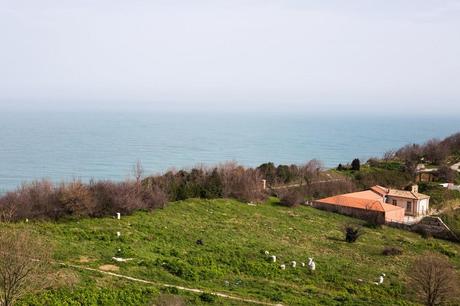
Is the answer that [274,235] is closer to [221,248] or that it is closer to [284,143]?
[221,248]

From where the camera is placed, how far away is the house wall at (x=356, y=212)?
162ft

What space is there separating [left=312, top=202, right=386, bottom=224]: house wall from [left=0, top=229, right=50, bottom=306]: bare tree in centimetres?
3800

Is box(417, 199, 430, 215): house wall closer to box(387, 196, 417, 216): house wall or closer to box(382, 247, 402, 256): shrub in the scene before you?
box(387, 196, 417, 216): house wall

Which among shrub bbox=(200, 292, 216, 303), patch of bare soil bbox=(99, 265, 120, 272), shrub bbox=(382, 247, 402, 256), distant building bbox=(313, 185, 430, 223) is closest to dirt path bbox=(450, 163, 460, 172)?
distant building bbox=(313, 185, 430, 223)

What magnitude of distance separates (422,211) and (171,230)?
36.2 metres

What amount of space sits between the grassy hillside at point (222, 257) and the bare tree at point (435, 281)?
2240 millimetres

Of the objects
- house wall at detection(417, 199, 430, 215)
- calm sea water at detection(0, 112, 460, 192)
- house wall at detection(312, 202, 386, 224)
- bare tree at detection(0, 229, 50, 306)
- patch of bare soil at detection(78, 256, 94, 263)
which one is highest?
bare tree at detection(0, 229, 50, 306)

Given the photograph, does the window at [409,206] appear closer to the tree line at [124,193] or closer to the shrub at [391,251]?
the tree line at [124,193]

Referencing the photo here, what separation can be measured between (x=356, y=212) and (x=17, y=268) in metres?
40.5

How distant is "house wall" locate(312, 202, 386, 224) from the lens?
162ft

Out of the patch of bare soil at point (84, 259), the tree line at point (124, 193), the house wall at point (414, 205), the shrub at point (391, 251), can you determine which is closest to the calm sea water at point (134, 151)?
the tree line at point (124, 193)

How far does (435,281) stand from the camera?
21.7 m

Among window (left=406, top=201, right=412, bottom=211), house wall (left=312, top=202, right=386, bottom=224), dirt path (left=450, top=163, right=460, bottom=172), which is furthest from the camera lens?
dirt path (left=450, top=163, right=460, bottom=172)

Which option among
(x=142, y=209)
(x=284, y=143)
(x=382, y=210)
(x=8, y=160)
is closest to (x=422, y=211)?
(x=382, y=210)
